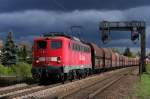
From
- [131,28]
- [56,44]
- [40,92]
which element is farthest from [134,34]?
[40,92]

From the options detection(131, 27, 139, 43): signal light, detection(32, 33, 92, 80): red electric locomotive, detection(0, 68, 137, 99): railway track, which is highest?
detection(131, 27, 139, 43): signal light

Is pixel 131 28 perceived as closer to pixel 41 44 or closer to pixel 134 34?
pixel 134 34

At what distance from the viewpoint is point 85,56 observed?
42.7m

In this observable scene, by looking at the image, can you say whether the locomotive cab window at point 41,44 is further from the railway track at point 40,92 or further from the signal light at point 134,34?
the signal light at point 134,34

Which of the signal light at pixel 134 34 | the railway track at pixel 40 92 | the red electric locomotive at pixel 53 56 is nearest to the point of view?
the railway track at pixel 40 92

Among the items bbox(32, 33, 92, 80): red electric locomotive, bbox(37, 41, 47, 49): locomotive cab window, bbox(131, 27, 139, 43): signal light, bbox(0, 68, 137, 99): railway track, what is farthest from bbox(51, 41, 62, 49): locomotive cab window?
bbox(131, 27, 139, 43): signal light

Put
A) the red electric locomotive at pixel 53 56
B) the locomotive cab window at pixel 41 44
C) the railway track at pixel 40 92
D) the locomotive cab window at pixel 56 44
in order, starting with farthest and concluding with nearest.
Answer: the locomotive cab window at pixel 41 44 < the locomotive cab window at pixel 56 44 < the red electric locomotive at pixel 53 56 < the railway track at pixel 40 92

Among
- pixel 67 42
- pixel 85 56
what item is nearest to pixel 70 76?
pixel 67 42

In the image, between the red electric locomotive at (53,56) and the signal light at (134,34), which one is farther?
the signal light at (134,34)

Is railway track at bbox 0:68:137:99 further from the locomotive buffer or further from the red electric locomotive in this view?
the locomotive buffer

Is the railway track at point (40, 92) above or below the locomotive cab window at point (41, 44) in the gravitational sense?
below

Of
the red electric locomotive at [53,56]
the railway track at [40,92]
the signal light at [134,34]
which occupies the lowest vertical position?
the railway track at [40,92]

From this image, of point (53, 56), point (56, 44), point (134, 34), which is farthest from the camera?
point (134, 34)

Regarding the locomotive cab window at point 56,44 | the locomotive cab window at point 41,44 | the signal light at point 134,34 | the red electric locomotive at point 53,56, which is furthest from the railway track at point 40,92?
the signal light at point 134,34
